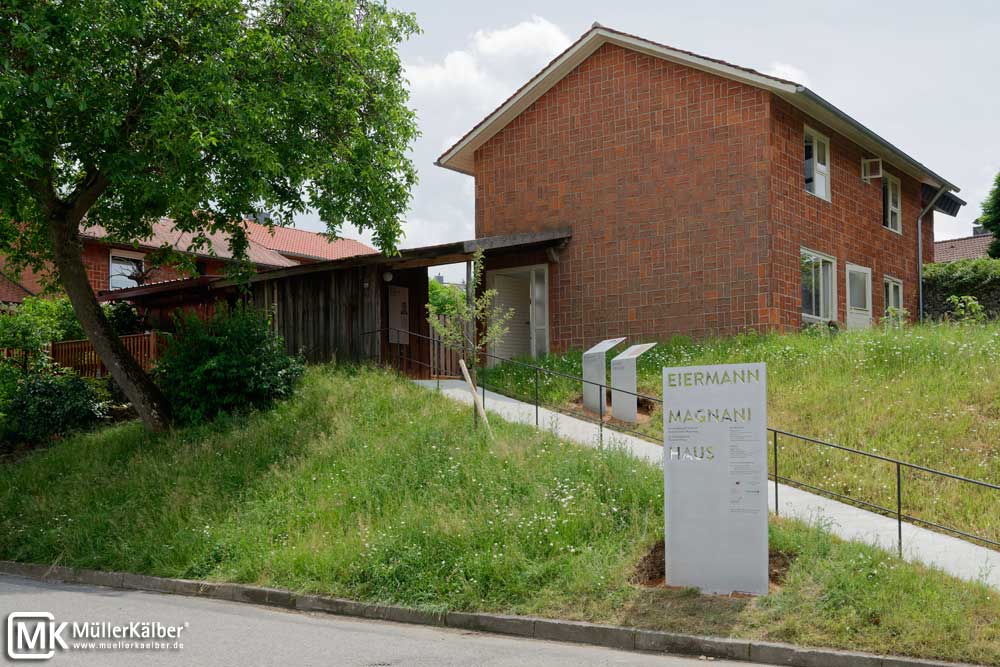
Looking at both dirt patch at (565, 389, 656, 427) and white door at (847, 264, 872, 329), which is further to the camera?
white door at (847, 264, 872, 329)

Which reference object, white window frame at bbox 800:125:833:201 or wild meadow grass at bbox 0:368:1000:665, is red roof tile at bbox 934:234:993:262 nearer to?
white window frame at bbox 800:125:833:201

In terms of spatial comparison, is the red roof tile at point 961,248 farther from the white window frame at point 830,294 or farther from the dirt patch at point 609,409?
the dirt patch at point 609,409

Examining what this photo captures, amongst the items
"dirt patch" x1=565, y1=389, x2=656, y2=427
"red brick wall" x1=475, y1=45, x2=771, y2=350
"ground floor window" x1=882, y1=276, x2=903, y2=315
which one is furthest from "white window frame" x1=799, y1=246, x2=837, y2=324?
"dirt patch" x1=565, y1=389, x2=656, y2=427

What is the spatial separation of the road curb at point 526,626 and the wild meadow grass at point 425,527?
5.8 inches

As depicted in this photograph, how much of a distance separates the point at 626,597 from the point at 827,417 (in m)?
6.73

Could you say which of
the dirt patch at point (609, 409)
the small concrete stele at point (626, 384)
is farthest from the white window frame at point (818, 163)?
the small concrete stele at point (626, 384)

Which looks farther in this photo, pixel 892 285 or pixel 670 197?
pixel 892 285

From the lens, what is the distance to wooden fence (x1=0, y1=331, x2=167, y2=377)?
2164 centimetres

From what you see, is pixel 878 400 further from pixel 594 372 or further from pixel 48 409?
pixel 48 409

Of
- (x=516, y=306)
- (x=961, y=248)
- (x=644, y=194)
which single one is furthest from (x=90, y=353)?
(x=961, y=248)

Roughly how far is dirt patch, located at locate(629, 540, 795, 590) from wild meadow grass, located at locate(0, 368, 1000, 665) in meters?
0.09

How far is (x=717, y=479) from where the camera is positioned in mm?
8875

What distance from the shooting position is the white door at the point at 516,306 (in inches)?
910

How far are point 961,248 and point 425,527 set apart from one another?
40.6m
